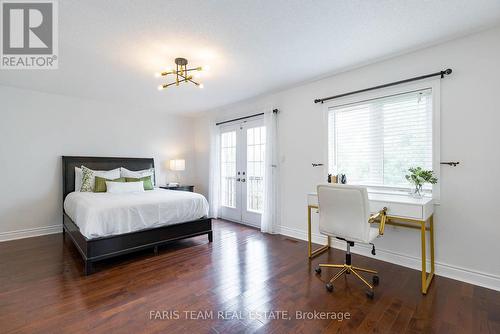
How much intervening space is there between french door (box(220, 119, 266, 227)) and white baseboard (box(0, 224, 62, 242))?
306 centimetres

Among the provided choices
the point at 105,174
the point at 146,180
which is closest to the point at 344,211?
the point at 146,180

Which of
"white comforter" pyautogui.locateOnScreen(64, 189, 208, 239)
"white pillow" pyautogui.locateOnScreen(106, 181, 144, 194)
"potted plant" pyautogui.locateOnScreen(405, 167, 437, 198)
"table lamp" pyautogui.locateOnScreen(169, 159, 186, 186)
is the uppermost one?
"table lamp" pyautogui.locateOnScreen(169, 159, 186, 186)

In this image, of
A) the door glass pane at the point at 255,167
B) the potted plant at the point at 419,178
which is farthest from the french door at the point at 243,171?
the potted plant at the point at 419,178

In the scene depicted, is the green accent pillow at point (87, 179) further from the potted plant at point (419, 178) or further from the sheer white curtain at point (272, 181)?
the potted plant at point (419, 178)

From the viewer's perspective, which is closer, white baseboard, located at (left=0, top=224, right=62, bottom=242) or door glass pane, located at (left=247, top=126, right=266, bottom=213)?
white baseboard, located at (left=0, top=224, right=62, bottom=242)

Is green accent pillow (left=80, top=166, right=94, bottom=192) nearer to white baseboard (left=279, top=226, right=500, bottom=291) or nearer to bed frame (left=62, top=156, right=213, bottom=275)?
bed frame (left=62, top=156, right=213, bottom=275)

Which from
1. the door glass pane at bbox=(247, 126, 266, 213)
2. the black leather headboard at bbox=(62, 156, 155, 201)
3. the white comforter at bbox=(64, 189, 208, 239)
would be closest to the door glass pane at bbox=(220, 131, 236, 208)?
the door glass pane at bbox=(247, 126, 266, 213)

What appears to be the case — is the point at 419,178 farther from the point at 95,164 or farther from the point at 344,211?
the point at 95,164

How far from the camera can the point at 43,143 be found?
13.5 feet

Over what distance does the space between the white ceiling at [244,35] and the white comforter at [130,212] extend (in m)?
1.77

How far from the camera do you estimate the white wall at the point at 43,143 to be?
3.82 m

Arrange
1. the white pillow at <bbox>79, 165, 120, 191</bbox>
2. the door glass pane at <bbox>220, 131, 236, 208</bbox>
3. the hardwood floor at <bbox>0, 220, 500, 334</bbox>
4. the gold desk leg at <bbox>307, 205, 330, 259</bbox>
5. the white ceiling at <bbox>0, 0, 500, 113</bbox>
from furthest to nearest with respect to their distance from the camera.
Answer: the door glass pane at <bbox>220, 131, 236, 208</bbox> → the white pillow at <bbox>79, 165, 120, 191</bbox> → the gold desk leg at <bbox>307, 205, 330, 259</bbox> → the white ceiling at <bbox>0, 0, 500, 113</bbox> → the hardwood floor at <bbox>0, 220, 500, 334</bbox>

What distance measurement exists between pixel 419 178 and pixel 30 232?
5782 mm

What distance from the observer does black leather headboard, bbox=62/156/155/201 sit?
4.23 m
